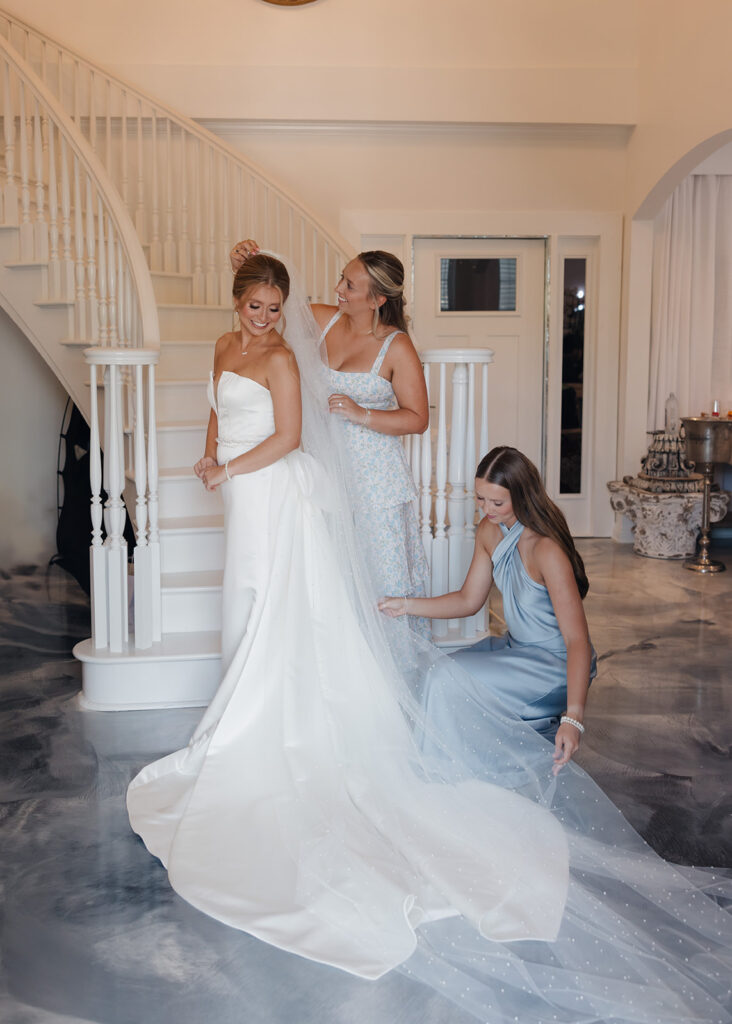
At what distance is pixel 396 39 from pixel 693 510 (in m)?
3.50

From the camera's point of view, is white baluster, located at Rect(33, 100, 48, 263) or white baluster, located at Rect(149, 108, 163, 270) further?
white baluster, located at Rect(149, 108, 163, 270)

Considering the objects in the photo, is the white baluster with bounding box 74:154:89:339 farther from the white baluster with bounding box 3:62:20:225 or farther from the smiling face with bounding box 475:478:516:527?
the smiling face with bounding box 475:478:516:527

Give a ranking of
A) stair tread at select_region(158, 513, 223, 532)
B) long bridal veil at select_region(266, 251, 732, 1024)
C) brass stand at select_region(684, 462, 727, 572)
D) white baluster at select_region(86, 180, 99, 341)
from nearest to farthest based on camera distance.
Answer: long bridal veil at select_region(266, 251, 732, 1024)
stair tread at select_region(158, 513, 223, 532)
white baluster at select_region(86, 180, 99, 341)
brass stand at select_region(684, 462, 727, 572)

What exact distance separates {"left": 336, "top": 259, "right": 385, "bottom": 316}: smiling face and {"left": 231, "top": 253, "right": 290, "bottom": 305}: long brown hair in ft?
0.70

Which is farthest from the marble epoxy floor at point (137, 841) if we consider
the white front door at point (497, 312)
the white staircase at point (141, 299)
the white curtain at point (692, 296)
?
the white curtain at point (692, 296)

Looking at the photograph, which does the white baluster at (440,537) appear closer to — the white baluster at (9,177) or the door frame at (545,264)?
the white baluster at (9,177)

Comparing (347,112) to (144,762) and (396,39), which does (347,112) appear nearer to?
(396,39)

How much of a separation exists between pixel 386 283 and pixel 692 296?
4.55m

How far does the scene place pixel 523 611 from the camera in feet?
9.92

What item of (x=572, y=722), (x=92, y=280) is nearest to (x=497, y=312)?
(x=92, y=280)

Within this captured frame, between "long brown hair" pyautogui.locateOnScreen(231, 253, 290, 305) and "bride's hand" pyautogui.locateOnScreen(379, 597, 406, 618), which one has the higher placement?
"long brown hair" pyautogui.locateOnScreen(231, 253, 290, 305)

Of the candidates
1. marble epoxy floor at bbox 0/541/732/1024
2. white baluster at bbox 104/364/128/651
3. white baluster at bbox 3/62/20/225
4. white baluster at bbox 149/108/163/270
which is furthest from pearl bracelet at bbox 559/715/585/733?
white baluster at bbox 149/108/163/270

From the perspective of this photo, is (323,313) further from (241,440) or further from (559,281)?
(559,281)

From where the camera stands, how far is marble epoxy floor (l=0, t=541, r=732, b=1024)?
203cm
